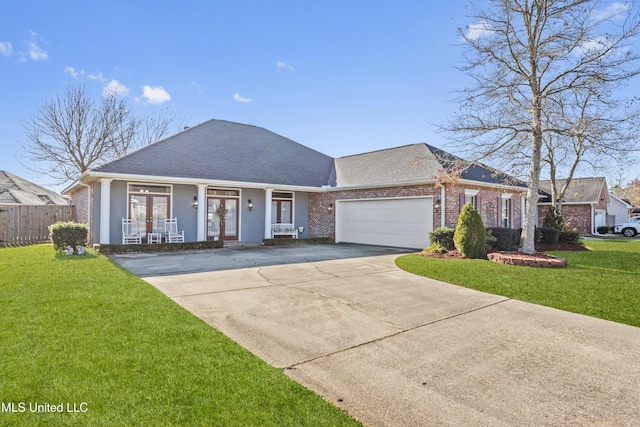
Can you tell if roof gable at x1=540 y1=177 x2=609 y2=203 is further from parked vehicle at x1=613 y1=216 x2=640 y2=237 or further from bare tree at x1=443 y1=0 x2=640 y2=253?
bare tree at x1=443 y1=0 x2=640 y2=253

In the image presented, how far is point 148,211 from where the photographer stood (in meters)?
12.8

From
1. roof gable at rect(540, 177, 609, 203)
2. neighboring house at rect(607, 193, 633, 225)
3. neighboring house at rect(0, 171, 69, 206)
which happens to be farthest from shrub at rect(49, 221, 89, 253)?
neighboring house at rect(607, 193, 633, 225)

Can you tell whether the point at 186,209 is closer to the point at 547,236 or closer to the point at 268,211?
the point at 268,211

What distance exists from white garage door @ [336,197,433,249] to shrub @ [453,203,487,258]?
269 centimetres

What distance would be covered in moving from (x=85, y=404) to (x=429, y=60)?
39.4 ft

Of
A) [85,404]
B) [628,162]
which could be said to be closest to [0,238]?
[85,404]

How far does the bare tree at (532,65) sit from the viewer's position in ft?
28.8

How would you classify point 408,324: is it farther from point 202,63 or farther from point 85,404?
point 202,63

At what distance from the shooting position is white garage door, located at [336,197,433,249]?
1295 centimetres

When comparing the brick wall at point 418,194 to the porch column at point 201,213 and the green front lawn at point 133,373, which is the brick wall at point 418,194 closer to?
the porch column at point 201,213

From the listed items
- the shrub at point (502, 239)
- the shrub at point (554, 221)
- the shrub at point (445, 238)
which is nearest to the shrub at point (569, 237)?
the shrub at point (554, 221)

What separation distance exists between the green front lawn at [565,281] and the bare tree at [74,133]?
2484 centimetres

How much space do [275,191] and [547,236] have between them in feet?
37.0

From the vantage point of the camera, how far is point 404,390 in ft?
9.11
